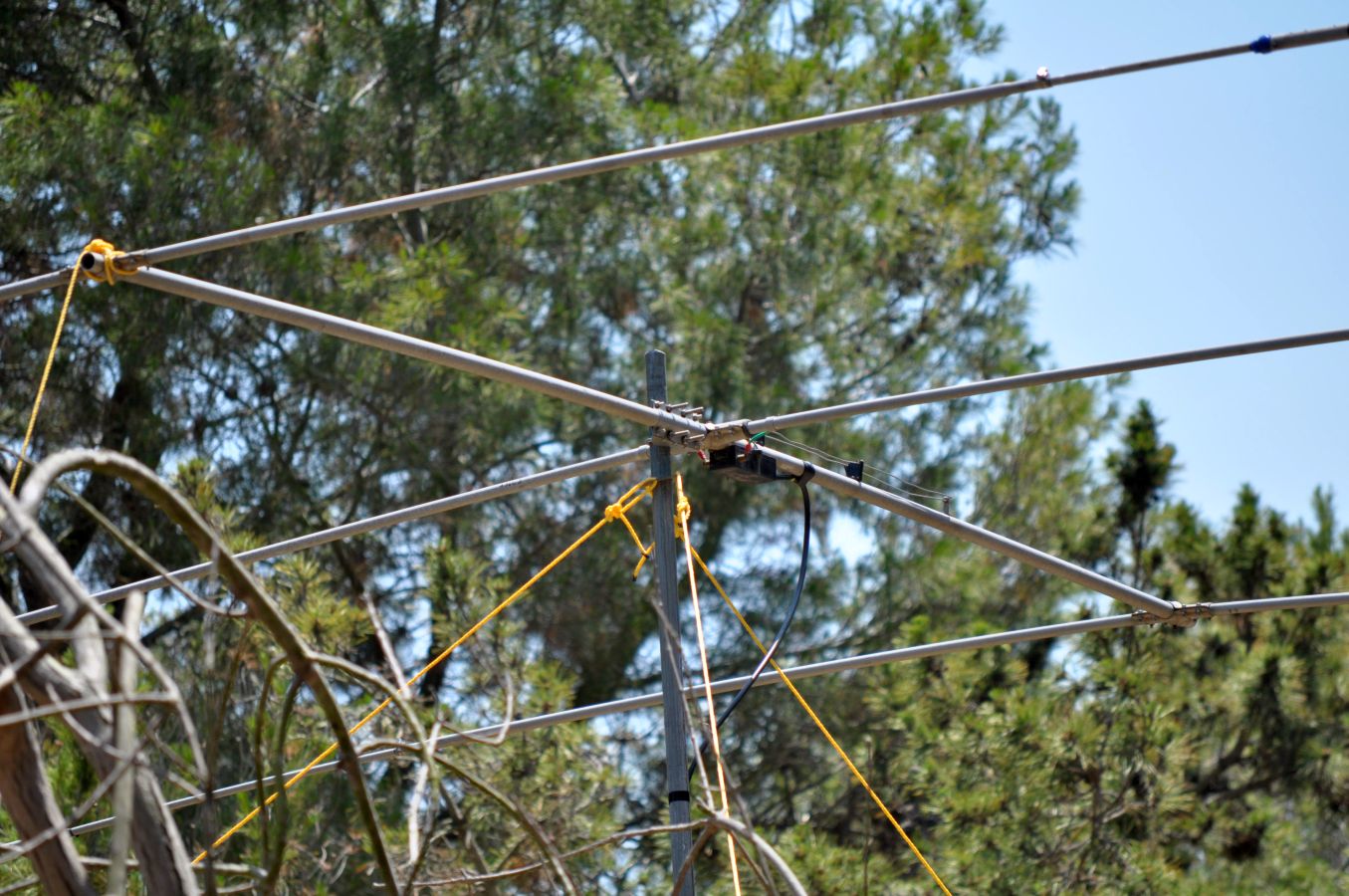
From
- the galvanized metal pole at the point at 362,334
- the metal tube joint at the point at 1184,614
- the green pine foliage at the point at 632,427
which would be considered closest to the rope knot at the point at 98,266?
the galvanized metal pole at the point at 362,334

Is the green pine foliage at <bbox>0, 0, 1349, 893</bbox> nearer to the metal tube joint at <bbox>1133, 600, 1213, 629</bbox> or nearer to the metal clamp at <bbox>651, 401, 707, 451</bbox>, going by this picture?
the metal tube joint at <bbox>1133, 600, 1213, 629</bbox>

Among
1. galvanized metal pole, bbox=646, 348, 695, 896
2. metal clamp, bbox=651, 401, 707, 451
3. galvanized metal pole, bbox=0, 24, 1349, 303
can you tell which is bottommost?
galvanized metal pole, bbox=646, 348, 695, 896

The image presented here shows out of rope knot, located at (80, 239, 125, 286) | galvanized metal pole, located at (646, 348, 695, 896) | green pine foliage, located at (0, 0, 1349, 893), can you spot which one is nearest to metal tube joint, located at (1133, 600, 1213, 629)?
galvanized metal pole, located at (646, 348, 695, 896)

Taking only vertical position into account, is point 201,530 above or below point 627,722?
above

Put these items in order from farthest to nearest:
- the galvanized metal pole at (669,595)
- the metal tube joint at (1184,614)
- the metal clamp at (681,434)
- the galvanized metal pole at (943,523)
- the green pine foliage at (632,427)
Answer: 1. the green pine foliage at (632,427)
2. the metal tube joint at (1184,614)
3. the galvanized metal pole at (943,523)
4. the metal clamp at (681,434)
5. the galvanized metal pole at (669,595)

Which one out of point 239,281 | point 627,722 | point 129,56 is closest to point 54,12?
point 129,56

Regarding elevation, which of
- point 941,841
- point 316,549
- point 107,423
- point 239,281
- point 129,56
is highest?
point 129,56

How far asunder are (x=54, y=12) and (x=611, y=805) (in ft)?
13.3

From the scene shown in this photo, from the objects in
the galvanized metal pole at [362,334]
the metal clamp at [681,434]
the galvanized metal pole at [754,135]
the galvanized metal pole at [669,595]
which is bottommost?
the galvanized metal pole at [669,595]

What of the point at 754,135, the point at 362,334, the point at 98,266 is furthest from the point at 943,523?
the point at 98,266

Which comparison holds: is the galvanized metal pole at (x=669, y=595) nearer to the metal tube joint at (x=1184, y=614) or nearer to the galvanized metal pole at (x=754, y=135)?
the galvanized metal pole at (x=754, y=135)

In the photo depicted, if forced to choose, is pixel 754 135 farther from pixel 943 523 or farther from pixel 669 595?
pixel 943 523

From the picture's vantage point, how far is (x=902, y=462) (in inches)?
298

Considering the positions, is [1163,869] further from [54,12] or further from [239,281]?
[54,12]
